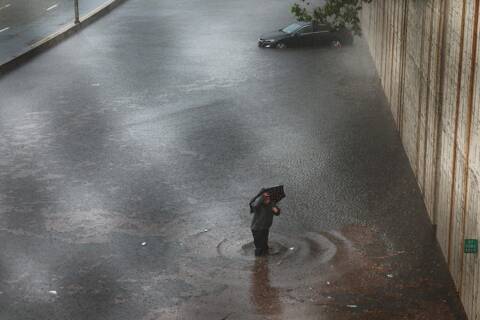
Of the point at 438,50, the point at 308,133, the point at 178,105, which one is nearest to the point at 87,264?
the point at 438,50

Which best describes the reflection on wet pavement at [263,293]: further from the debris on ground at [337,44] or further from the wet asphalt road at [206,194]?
the debris on ground at [337,44]

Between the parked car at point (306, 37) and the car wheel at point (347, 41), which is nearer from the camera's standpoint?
the parked car at point (306, 37)

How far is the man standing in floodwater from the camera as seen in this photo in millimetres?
16797

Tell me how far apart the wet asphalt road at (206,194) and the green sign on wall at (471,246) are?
1303 mm

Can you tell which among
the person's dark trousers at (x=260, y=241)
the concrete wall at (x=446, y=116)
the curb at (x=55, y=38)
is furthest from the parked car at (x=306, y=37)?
the person's dark trousers at (x=260, y=241)

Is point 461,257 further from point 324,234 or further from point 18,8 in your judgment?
point 18,8

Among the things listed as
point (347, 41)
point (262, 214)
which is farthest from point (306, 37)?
point (262, 214)

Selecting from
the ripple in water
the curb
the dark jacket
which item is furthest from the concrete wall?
the curb

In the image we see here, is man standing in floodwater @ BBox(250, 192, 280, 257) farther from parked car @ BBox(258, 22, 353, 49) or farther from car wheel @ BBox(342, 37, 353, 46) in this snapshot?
car wheel @ BBox(342, 37, 353, 46)

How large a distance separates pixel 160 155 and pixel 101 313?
9054 mm

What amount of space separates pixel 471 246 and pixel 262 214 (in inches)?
173

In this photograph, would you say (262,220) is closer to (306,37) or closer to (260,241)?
(260,241)

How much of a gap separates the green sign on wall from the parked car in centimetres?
2486

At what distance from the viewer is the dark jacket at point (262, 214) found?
16.8 metres
